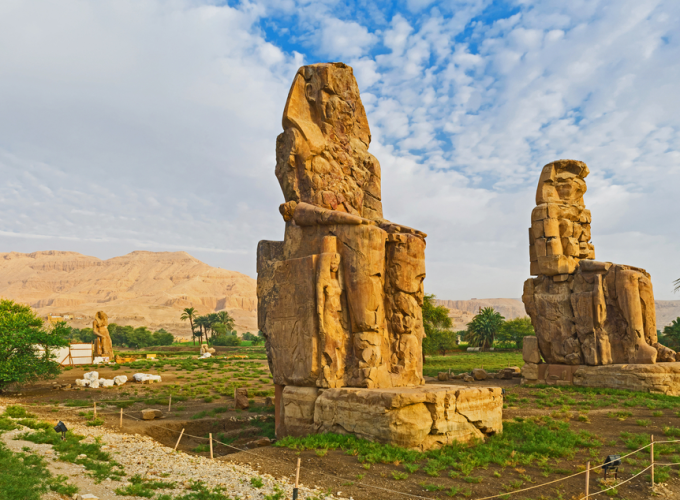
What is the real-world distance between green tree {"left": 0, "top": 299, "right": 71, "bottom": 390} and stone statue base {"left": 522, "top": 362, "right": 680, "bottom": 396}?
17.6 meters

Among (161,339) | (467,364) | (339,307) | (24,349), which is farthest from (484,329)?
(161,339)

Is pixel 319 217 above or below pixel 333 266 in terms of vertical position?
above

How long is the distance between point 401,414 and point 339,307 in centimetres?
242

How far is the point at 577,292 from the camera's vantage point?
16328mm

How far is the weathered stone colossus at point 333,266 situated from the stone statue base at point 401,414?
0.47m

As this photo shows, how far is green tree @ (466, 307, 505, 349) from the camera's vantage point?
154ft

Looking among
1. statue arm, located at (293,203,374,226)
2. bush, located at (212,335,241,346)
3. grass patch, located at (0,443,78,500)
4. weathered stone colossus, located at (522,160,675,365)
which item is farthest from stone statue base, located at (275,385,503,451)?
bush, located at (212,335,241,346)

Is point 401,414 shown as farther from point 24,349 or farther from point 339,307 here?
point 24,349

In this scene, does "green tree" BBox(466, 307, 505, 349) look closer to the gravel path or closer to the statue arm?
the statue arm

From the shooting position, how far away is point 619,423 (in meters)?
10.1

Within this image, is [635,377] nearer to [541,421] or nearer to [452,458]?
[541,421]

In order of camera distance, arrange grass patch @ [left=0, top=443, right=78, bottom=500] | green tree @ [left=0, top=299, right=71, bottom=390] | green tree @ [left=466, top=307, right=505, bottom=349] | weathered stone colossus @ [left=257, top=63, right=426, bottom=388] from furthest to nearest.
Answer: green tree @ [left=466, top=307, right=505, bottom=349], green tree @ [left=0, top=299, right=71, bottom=390], weathered stone colossus @ [left=257, top=63, right=426, bottom=388], grass patch @ [left=0, top=443, right=78, bottom=500]

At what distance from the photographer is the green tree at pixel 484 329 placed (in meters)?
47.0

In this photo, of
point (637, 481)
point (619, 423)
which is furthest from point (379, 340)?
point (619, 423)
